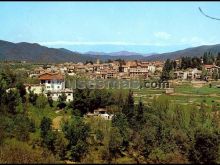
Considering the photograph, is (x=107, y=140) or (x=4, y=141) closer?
(x=4, y=141)

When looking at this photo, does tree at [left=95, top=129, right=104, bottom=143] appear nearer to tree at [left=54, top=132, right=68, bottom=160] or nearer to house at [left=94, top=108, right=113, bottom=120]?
tree at [left=54, top=132, right=68, bottom=160]

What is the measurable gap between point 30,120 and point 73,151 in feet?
9.54

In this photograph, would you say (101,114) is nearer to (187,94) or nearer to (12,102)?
(12,102)

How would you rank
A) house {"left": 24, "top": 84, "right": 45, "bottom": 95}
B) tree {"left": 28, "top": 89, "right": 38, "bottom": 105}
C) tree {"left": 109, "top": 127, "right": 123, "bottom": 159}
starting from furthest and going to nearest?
house {"left": 24, "top": 84, "right": 45, "bottom": 95} → tree {"left": 28, "top": 89, "right": 38, "bottom": 105} → tree {"left": 109, "top": 127, "right": 123, "bottom": 159}

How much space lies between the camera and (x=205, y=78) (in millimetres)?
40000

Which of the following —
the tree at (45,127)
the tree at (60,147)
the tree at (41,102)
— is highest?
the tree at (41,102)

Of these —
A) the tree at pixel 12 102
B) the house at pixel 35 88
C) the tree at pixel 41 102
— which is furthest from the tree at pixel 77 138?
the house at pixel 35 88

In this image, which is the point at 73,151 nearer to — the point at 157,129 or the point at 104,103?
the point at 157,129

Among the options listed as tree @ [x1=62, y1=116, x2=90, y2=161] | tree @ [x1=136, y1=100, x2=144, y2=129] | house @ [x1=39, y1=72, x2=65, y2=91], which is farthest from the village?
tree @ [x1=62, y1=116, x2=90, y2=161]

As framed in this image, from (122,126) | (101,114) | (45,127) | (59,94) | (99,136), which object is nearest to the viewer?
(45,127)

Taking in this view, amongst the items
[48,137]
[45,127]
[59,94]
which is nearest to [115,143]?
[48,137]

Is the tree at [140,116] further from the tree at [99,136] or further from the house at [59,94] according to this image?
the house at [59,94]

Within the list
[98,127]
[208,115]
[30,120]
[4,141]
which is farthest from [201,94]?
[4,141]

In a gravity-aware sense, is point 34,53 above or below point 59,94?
below
